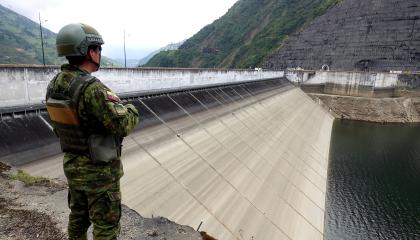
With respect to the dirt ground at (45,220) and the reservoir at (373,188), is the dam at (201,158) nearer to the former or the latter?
the reservoir at (373,188)

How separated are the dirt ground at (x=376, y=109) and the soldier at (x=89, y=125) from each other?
4770 cm

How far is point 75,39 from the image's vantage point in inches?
117

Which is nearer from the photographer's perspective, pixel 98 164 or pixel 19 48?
pixel 98 164

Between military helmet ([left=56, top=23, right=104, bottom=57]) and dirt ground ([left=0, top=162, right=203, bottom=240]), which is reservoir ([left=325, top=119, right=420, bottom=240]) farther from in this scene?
military helmet ([left=56, top=23, right=104, bottom=57])

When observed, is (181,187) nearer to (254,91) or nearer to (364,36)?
(254,91)

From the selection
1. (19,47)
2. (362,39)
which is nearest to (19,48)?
(19,47)

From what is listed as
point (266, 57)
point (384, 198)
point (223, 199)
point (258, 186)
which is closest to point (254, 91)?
point (384, 198)

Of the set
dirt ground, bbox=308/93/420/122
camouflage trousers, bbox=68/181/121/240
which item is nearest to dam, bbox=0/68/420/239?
camouflage trousers, bbox=68/181/121/240

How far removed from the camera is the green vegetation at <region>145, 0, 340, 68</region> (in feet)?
275

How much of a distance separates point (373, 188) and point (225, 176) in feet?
39.5

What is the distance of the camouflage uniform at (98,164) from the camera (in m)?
2.89

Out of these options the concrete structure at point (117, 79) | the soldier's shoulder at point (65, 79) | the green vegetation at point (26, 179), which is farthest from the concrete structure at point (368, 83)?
the soldier's shoulder at point (65, 79)

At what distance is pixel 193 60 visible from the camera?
364 feet

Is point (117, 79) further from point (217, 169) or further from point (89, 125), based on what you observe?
point (89, 125)
